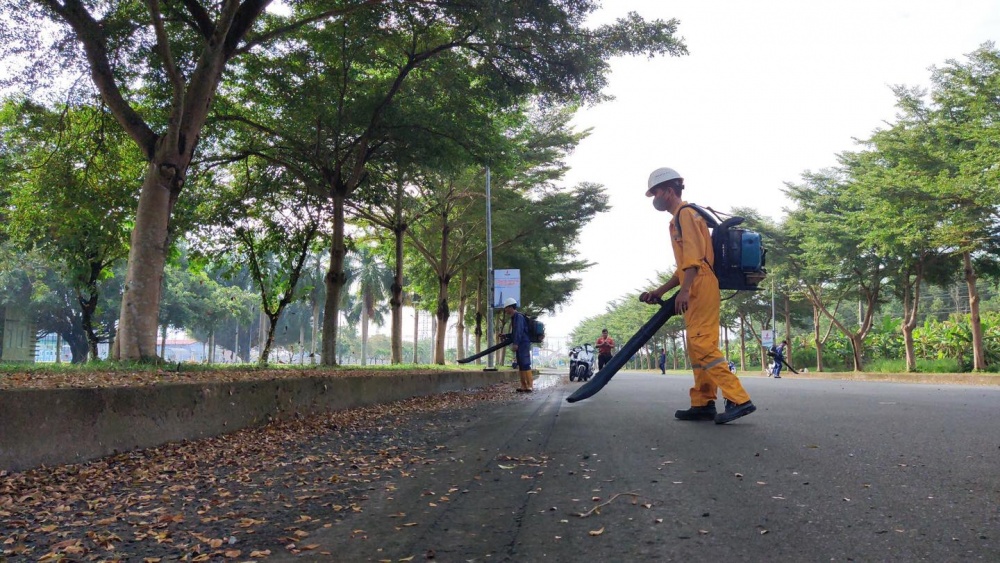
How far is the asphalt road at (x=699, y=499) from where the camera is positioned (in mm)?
2398

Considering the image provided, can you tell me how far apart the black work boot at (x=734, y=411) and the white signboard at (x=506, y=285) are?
65.7 ft

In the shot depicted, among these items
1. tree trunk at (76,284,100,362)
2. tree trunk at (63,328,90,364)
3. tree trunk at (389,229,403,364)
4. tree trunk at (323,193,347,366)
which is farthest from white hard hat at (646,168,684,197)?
tree trunk at (63,328,90,364)

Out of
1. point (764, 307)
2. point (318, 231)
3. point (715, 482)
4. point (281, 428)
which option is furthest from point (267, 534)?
point (764, 307)

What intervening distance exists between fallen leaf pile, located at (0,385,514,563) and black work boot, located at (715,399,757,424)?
2346mm

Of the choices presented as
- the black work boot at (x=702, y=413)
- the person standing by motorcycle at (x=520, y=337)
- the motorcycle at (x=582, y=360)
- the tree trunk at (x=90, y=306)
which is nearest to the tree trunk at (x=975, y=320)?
the motorcycle at (x=582, y=360)

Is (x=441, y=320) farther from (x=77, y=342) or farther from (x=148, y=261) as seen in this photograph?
(x=77, y=342)

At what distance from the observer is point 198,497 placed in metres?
3.71

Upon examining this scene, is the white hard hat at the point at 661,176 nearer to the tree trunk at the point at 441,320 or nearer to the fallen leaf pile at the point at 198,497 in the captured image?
the fallen leaf pile at the point at 198,497

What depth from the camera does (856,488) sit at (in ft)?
10.3

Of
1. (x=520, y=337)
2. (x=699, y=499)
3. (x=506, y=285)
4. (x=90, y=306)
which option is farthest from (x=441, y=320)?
(x=699, y=499)

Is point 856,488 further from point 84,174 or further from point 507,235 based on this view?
point 507,235

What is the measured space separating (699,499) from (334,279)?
449 inches

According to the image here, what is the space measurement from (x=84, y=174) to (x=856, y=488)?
12.5 metres

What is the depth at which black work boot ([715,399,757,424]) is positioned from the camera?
542 cm
